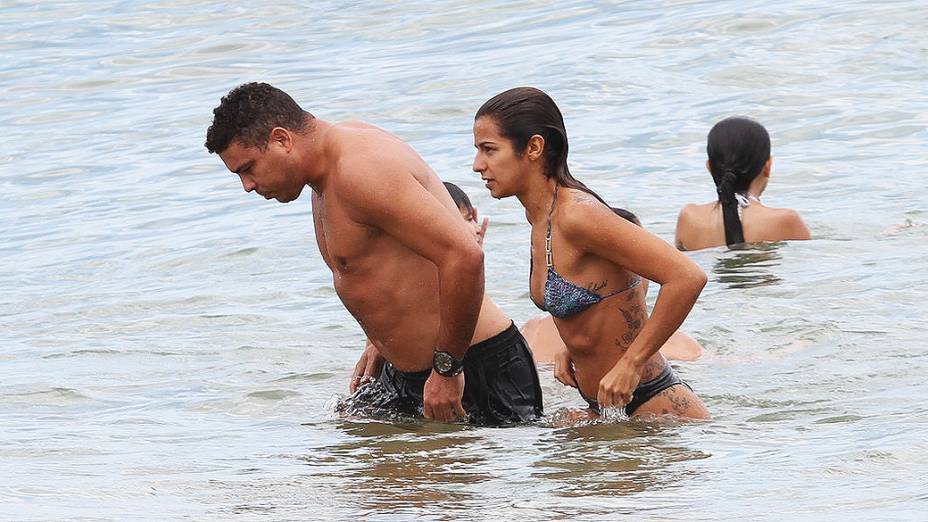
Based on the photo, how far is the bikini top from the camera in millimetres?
5672

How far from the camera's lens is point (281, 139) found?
550 centimetres

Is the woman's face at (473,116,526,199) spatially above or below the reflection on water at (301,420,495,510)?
above

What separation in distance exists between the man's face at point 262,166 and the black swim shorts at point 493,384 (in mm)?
935

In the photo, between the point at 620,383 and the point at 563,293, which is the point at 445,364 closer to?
the point at 563,293

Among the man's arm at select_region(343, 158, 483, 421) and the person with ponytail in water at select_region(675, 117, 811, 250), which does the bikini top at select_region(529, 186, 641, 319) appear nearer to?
the man's arm at select_region(343, 158, 483, 421)

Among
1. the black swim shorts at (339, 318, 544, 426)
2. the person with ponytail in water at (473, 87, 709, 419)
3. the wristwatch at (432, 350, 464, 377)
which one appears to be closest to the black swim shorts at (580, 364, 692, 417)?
the person with ponytail in water at (473, 87, 709, 419)

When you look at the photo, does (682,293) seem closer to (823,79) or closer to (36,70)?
(823,79)

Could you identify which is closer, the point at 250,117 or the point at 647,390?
the point at 250,117

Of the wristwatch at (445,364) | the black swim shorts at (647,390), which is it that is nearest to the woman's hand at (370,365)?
the wristwatch at (445,364)

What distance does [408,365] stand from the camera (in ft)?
19.5

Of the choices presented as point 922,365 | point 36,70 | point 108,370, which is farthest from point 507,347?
point 36,70

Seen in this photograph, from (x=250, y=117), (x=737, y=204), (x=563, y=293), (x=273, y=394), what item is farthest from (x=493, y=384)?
(x=737, y=204)

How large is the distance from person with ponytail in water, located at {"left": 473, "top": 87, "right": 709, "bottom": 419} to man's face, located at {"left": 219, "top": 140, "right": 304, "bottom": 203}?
69 centimetres

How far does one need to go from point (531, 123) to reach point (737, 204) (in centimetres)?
501
